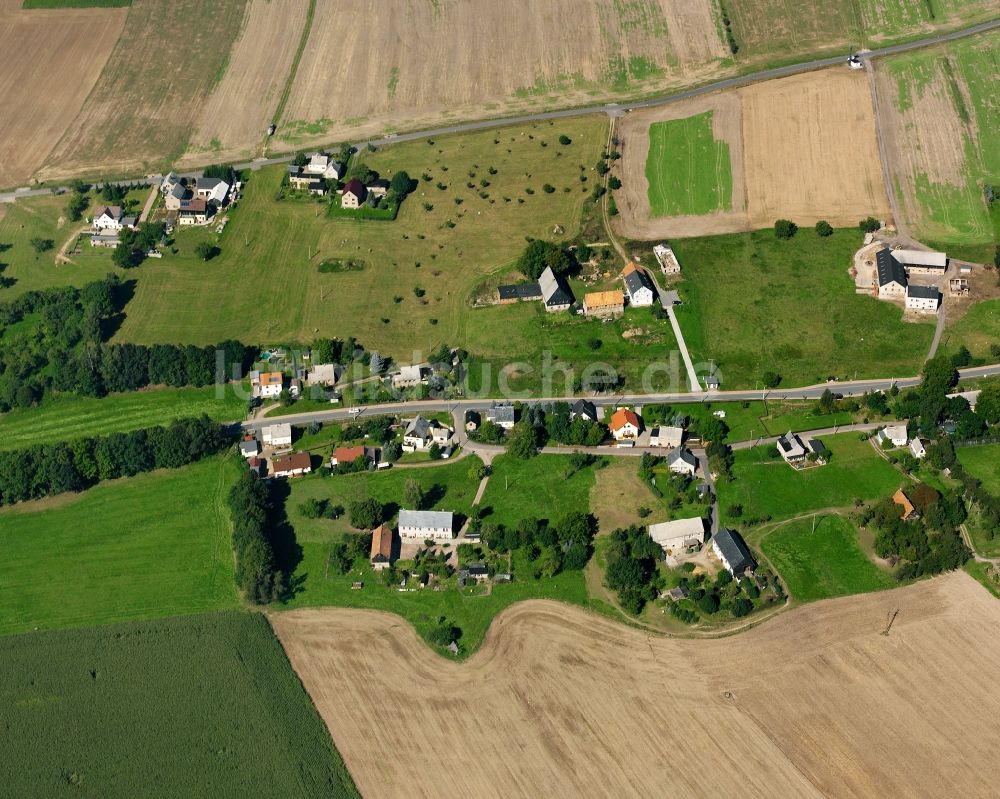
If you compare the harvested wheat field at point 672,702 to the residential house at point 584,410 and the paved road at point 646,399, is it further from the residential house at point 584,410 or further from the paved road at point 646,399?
the paved road at point 646,399

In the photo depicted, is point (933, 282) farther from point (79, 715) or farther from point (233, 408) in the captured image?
point (79, 715)

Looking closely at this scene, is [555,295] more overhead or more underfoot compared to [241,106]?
more underfoot

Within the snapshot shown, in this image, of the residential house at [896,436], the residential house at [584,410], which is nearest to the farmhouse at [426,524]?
the residential house at [584,410]

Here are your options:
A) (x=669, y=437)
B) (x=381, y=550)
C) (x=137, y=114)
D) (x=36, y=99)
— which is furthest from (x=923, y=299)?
(x=36, y=99)

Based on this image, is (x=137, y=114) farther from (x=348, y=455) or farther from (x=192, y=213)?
(x=348, y=455)

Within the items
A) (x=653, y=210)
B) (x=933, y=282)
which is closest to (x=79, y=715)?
(x=653, y=210)

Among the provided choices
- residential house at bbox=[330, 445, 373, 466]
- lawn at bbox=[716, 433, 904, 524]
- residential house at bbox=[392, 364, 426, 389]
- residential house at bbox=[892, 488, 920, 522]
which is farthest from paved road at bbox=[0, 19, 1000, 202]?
residential house at bbox=[892, 488, 920, 522]
